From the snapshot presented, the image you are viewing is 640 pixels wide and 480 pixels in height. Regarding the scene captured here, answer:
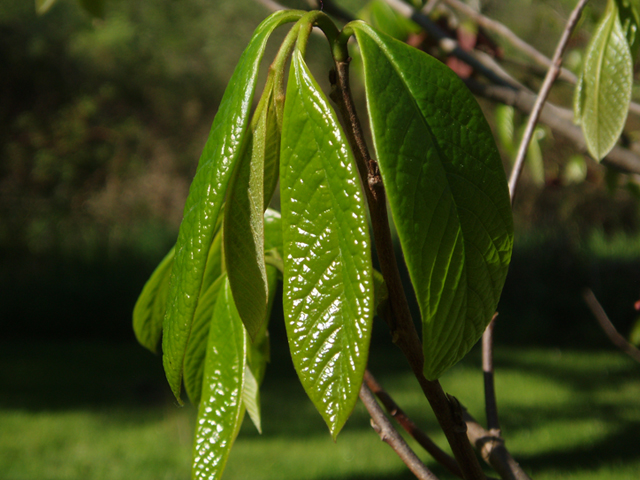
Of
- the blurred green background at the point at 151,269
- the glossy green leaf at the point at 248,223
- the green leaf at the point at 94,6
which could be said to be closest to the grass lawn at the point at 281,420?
the blurred green background at the point at 151,269

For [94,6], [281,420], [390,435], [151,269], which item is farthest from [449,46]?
[151,269]

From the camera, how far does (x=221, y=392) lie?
477 millimetres

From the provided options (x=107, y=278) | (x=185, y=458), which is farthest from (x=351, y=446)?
(x=107, y=278)

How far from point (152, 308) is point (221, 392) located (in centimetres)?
17

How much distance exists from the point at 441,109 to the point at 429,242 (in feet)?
0.24

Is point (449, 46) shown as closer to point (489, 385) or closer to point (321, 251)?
point (489, 385)

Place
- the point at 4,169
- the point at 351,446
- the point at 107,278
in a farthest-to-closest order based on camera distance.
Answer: the point at 4,169
the point at 107,278
the point at 351,446

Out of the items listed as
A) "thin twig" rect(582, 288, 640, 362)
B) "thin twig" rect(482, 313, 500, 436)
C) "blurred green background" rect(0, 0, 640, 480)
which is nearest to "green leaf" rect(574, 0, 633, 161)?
"thin twig" rect(482, 313, 500, 436)

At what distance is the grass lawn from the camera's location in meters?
3.95

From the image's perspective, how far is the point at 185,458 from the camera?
159 inches

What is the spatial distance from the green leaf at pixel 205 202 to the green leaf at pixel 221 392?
105 millimetres

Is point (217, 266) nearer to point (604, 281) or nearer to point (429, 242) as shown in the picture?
point (429, 242)

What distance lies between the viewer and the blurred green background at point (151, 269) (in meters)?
4.16

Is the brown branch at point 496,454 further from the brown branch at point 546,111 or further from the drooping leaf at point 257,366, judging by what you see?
the brown branch at point 546,111
